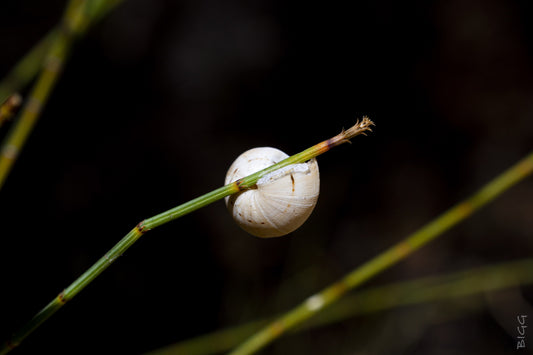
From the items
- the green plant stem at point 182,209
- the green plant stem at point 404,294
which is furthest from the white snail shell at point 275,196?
the green plant stem at point 404,294

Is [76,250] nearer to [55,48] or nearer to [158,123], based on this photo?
[158,123]

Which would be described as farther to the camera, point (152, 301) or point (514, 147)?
point (514, 147)

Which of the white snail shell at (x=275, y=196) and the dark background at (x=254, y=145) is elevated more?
the dark background at (x=254, y=145)

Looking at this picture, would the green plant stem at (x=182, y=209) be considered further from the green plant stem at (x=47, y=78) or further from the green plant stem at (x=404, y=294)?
the green plant stem at (x=404, y=294)

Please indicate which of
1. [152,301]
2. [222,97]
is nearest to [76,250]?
[152,301]

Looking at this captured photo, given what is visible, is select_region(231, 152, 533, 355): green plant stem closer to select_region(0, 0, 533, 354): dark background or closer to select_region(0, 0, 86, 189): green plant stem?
select_region(0, 0, 86, 189): green plant stem
